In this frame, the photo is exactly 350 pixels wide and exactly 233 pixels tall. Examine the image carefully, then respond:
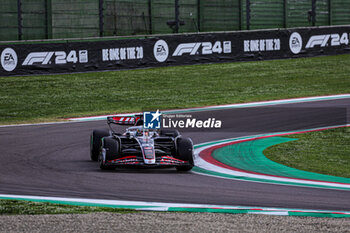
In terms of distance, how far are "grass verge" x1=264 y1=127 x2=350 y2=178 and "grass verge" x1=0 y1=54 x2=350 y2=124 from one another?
665 centimetres

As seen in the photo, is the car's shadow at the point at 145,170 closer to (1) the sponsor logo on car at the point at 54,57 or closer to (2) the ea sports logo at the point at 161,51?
(1) the sponsor logo on car at the point at 54,57

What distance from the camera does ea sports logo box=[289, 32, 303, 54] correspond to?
26.4m

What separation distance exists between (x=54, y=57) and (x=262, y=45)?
29.5 ft

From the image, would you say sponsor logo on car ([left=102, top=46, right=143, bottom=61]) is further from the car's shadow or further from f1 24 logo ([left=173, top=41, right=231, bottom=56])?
the car's shadow

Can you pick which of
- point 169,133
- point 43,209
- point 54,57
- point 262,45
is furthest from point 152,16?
point 43,209

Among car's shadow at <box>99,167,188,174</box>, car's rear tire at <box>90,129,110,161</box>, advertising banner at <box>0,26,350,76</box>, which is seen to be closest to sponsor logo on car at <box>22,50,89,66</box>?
advertising banner at <box>0,26,350,76</box>

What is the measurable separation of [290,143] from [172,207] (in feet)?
22.1

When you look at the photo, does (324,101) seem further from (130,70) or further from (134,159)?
(134,159)

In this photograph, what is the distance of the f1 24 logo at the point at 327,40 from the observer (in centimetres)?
2700

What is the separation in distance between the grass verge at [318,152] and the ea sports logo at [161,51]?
9608 millimetres

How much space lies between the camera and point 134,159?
33.9 feet

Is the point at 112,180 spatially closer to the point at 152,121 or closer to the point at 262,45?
the point at 152,121

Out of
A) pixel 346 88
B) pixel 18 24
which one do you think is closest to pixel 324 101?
pixel 346 88

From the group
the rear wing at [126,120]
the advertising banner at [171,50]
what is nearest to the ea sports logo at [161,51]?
the advertising banner at [171,50]
